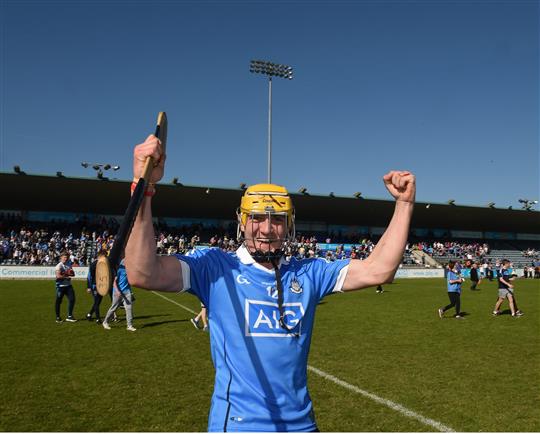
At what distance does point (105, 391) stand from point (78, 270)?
105ft

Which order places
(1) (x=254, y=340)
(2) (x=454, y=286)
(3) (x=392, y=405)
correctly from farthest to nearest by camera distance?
(2) (x=454, y=286) < (3) (x=392, y=405) < (1) (x=254, y=340)

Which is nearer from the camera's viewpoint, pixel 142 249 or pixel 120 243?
pixel 120 243

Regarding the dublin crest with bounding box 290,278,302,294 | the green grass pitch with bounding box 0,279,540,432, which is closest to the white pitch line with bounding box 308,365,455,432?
the green grass pitch with bounding box 0,279,540,432

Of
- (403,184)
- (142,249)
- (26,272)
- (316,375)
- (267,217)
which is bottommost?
(26,272)

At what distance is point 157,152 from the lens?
241 cm

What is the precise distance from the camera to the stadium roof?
1781 inches

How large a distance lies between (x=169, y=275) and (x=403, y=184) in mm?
1578

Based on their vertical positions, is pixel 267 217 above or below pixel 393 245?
above

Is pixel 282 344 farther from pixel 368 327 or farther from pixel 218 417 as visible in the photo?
pixel 368 327

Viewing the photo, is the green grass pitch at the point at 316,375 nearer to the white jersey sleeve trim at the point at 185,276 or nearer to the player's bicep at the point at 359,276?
the player's bicep at the point at 359,276

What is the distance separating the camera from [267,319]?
2.83 meters

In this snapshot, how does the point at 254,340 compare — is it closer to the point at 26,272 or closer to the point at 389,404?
the point at 389,404

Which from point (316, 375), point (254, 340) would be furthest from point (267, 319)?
point (316, 375)

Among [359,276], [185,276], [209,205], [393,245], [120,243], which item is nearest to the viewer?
[120,243]
